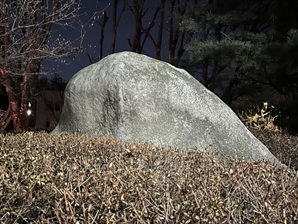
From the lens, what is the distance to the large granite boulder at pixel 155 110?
4605 millimetres

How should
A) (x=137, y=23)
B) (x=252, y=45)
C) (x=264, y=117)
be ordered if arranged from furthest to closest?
1. (x=137, y=23)
2. (x=264, y=117)
3. (x=252, y=45)

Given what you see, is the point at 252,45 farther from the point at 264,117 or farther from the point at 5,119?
the point at 5,119

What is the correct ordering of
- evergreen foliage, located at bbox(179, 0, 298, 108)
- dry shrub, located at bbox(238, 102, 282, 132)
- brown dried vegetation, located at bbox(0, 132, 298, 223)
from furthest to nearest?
dry shrub, located at bbox(238, 102, 282, 132) → evergreen foliage, located at bbox(179, 0, 298, 108) → brown dried vegetation, located at bbox(0, 132, 298, 223)

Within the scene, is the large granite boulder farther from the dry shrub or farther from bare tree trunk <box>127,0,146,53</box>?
bare tree trunk <box>127,0,146,53</box>

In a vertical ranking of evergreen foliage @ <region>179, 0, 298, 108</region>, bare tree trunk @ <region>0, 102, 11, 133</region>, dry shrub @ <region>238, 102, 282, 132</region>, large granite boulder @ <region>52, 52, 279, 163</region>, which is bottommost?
bare tree trunk @ <region>0, 102, 11, 133</region>

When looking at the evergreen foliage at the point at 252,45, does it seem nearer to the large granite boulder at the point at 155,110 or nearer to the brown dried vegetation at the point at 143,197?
the large granite boulder at the point at 155,110

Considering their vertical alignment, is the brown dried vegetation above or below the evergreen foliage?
below

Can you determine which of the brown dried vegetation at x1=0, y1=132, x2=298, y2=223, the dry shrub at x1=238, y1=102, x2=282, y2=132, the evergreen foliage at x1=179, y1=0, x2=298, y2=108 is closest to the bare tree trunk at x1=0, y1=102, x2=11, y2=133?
the evergreen foliage at x1=179, y1=0, x2=298, y2=108

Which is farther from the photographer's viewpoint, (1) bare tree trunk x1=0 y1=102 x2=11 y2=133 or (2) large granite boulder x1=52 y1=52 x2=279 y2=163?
(1) bare tree trunk x1=0 y1=102 x2=11 y2=133

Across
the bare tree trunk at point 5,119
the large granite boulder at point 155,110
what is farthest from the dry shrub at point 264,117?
the bare tree trunk at point 5,119

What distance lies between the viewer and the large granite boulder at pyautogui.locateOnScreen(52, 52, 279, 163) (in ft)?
15.1

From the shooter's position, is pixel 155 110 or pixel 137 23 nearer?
pixel 155 110

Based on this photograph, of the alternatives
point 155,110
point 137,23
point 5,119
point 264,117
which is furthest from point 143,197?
point 137,23

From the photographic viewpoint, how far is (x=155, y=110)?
4695 millimetres
